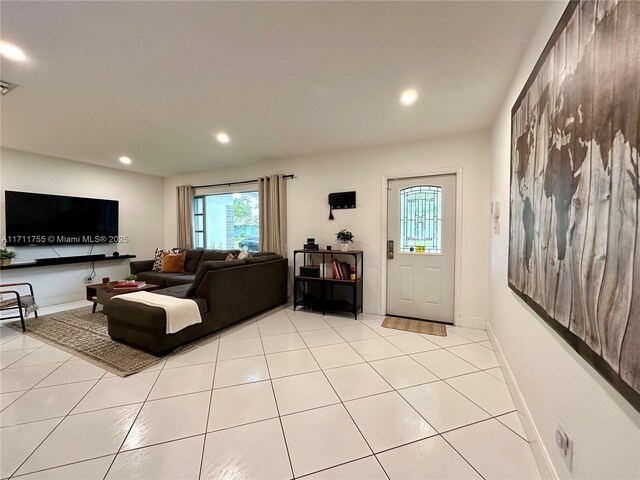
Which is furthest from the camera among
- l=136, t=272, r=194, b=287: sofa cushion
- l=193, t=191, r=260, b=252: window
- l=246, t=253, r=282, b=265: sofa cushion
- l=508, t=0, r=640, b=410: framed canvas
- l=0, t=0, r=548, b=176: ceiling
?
l=193, t=191, r=260, b=252: window

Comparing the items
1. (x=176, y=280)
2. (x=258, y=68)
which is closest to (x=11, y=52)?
(x=258, y=68)

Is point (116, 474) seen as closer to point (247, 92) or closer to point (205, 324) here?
point (205, 324)

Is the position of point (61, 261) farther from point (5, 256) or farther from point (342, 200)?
point (342, 200)

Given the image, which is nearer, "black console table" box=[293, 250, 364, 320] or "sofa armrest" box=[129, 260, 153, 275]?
"black console table" box=[293, 250, 364, 320]

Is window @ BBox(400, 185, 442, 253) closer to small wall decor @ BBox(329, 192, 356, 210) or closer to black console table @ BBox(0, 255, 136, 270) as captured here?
small wall decor @ BBox(329, 192, 356, 210)

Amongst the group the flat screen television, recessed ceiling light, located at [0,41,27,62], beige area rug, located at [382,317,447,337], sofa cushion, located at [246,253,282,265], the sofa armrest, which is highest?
recessed ceiling light, located at [0,41,27,62]

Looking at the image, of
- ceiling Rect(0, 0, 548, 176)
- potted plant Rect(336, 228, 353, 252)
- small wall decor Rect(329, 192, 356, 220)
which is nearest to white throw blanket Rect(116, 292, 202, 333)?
ceiling Rect(0, 0, 548, 176)

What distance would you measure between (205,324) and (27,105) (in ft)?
9.27

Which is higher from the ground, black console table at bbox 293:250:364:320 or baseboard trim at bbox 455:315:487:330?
black console table at bbox 293:250:364:320

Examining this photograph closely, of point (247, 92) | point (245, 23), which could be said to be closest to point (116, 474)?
point (245, 23)

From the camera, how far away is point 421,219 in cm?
344

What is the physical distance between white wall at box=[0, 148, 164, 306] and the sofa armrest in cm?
71

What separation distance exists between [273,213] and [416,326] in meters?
2.79

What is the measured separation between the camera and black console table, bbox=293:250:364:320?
3584mm
